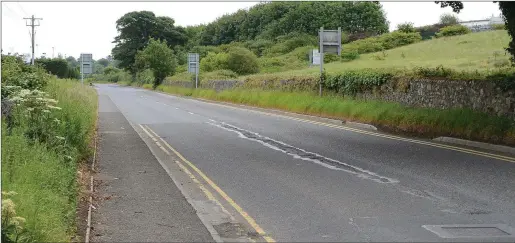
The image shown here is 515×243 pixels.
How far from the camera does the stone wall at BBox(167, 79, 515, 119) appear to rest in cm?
1719

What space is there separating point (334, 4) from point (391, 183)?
9757 cm

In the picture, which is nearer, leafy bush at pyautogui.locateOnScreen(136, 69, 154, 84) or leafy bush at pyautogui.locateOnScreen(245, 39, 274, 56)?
leafy bush at pyautogui.locateOnScreen(136, 69, 154, 84)

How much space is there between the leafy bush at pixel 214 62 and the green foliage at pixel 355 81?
47.6 m

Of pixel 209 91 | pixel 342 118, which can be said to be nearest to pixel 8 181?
pixel 342 118

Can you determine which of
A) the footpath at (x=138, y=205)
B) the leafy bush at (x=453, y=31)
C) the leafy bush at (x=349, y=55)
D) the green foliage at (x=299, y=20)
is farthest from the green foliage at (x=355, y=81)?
the green foliage at (x=299, y=20)

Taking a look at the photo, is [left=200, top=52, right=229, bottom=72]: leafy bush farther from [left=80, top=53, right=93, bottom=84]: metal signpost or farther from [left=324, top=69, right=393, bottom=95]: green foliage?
[left=324, top=69, right=393, bottom=95]: green foliage

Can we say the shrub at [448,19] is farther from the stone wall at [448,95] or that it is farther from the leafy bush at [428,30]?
the stone wall at [448,95]

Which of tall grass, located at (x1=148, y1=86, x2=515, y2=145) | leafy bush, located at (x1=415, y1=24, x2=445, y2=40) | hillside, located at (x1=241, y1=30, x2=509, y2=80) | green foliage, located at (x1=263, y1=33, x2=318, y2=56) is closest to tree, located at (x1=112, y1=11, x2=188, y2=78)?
green foliage, located at (x1=263, y1=33, x2=318, y2=56)

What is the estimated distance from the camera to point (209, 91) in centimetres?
5331

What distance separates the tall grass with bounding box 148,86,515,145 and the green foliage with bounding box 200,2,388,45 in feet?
227

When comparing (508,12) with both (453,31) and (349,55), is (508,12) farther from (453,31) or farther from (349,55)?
(453,31)

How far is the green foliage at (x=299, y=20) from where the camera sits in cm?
10225

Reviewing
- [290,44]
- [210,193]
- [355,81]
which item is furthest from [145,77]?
[210,193]

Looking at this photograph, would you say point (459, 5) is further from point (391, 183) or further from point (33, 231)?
point (33, 231)
